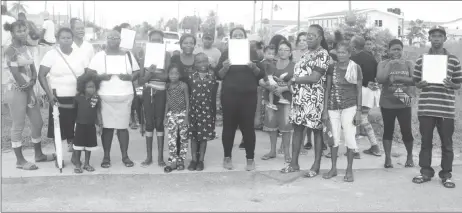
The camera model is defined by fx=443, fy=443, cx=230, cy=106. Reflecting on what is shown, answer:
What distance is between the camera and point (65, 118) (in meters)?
5.66

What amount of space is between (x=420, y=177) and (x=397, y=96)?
1.09m

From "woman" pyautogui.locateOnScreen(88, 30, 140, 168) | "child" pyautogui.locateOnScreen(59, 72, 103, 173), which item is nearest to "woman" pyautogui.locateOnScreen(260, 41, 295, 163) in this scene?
"woman" pyautogui.locateOnScreen(88, 30, 140, 168)

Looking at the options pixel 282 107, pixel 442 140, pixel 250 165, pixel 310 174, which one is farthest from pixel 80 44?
pixel 442 140

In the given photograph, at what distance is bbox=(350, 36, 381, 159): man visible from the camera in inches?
248

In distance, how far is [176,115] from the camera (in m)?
5.55

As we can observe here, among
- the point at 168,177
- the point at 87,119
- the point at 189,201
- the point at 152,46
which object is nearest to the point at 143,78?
the point at 152,46

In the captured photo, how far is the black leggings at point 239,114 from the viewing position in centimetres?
548

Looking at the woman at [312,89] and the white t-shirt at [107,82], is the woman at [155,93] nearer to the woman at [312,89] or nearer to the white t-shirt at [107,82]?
the white t-shirt at [107,82]

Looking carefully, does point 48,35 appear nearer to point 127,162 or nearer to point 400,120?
point 127,162

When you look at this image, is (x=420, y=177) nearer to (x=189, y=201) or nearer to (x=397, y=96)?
(x=397, y=96)

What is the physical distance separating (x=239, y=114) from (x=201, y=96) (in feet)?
1.73

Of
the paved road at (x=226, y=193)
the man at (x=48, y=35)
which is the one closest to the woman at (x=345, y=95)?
the paved road at (x=226, y=193)

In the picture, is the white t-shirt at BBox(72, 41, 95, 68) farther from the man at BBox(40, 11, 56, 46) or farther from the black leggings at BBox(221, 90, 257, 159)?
the black leggings at BBox(221, 90, 257, 159)

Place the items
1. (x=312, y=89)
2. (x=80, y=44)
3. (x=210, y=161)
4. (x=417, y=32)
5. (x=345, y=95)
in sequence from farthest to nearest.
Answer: (x=417, y=32) < (x=210, y=161) < (x=80, y=44) < (x=312, y=89) < (x=345, y=95)
